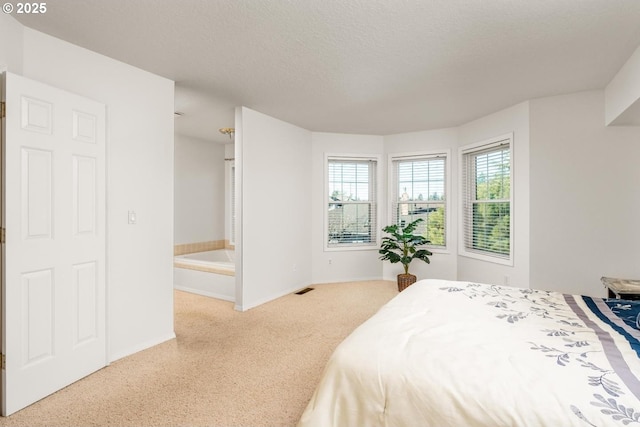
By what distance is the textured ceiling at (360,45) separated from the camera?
1962mm

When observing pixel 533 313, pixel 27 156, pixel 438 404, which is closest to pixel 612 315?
pixel 533 313

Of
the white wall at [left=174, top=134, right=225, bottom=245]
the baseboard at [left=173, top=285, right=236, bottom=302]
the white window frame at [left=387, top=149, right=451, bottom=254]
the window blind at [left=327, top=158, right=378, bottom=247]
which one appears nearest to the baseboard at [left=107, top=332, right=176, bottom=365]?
the baseboard at [left=173, top=285, right=236, bottom=302]

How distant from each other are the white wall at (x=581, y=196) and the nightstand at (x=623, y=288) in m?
0.27

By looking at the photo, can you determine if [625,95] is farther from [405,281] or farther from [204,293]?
[204,293]

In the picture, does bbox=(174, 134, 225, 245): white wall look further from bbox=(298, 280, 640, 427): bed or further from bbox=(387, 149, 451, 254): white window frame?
bbox=(298, 280, 640, 427): bed

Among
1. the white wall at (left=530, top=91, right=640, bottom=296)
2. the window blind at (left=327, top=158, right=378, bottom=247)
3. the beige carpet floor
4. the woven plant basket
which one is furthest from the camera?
the window blind at (left=327, top=158, right=378, bottom=247)

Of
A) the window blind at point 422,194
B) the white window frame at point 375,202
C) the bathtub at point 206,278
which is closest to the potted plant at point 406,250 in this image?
the window blind at point 422,194

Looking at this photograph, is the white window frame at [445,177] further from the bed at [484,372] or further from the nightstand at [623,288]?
the bed at [484,372]

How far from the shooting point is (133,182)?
9.07 feet

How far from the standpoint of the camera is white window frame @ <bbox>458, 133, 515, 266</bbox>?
385 cm

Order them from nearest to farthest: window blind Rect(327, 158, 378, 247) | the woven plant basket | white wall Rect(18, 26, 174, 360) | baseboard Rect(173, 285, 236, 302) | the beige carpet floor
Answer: the beige carpet floor, white wall Rect(18, 26, 174, 360), baseboard Rect(173, 285, 236, 302), the woven plant basket, window blind Rect(327, 158, 378, 247)

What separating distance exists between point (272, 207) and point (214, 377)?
7.80 feet

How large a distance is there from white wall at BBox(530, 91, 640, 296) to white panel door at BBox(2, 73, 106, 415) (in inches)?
171

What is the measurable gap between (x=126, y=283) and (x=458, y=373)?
268 centimetres
